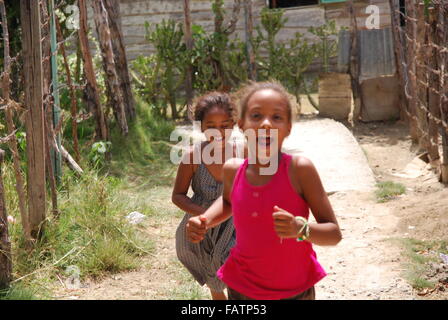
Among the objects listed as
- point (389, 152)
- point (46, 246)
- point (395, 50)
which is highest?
point (395, 50)

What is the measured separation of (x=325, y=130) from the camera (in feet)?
29.1

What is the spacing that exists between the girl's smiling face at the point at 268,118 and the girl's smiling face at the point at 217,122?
2.63 feet

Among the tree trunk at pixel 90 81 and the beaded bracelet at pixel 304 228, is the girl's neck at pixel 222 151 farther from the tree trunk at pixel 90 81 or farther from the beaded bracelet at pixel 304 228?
the tree trunk at pixel 90 81

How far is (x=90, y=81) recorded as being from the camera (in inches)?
255

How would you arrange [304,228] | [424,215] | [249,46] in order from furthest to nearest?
[249,46] < [424,215] < [304,228]

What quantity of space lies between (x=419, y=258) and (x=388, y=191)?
186 cm

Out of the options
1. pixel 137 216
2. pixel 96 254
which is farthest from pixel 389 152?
pixel 96 254

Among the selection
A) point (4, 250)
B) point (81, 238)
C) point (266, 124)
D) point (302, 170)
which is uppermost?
point (266, 124)

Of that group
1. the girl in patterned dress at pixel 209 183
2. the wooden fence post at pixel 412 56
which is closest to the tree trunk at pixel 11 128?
the girl in patterned dress at pixel 209 183

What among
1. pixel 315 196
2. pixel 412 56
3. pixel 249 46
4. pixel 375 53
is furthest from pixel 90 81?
pixel 375 53

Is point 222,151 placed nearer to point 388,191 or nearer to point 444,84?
point 388,191

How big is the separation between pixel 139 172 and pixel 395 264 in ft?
11.4

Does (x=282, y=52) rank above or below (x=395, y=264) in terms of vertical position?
above

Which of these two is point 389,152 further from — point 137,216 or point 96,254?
point 96,254
